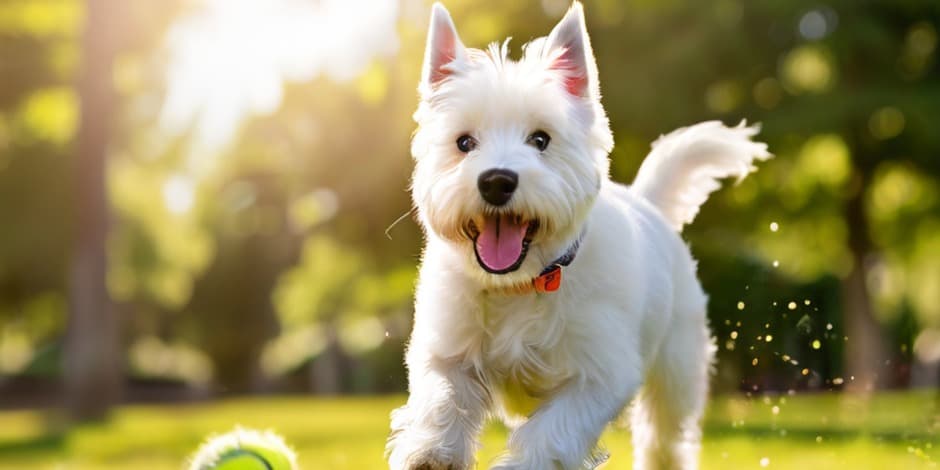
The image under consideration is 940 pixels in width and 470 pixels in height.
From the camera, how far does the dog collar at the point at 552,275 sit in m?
4.18

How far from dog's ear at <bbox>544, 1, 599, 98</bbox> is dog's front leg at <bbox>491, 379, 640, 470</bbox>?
1125mm

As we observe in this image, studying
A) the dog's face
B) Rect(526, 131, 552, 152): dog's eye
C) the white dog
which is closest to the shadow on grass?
the white dog

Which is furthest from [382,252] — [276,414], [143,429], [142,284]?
[142,284]

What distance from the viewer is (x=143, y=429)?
17.2 m

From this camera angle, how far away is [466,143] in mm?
4129

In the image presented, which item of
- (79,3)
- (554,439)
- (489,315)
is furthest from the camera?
(79,3)

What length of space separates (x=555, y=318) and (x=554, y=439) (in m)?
0.47

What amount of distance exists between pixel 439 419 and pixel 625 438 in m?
6.43

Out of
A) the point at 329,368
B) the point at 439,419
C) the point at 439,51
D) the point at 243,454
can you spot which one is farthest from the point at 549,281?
the point at 329,368

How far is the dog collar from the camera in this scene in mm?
4184

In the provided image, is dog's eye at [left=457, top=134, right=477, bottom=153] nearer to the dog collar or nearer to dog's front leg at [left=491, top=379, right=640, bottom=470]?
the dog collar

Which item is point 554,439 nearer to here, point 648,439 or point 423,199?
point 423,199

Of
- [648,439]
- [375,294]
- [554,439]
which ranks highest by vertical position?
[375,294]

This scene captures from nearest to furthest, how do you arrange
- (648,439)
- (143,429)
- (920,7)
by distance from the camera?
1. (648,439)
2. (143,429)
3. (920,7)
